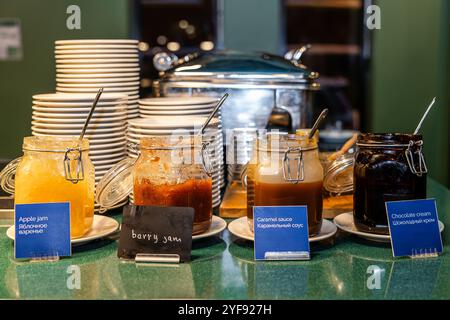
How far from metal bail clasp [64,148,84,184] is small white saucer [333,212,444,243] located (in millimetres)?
621

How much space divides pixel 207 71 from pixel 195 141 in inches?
32.0

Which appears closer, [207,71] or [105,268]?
[105,268]

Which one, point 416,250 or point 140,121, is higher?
point 140,121

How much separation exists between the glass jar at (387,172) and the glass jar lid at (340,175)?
0.49 feet

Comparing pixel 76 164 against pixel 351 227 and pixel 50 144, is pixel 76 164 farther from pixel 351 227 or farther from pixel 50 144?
pixel 351 227

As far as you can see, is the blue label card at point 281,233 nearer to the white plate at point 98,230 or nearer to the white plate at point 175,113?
the white plate at point 98,230

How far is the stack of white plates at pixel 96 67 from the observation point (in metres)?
2.04

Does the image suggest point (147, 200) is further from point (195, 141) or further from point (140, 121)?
point (140, 121)

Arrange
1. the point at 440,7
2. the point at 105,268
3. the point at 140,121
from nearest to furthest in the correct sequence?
the point at 105,268, the point at 140,121, the point at 440,7

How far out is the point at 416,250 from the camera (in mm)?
1396

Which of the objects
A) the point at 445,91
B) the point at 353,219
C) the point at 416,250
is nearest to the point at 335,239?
the point at 353,219

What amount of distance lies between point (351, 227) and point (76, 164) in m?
0.66
